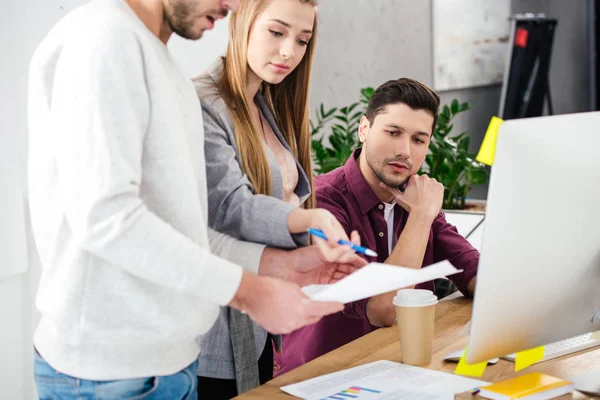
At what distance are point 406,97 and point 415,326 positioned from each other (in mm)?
799

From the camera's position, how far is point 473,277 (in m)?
1.98

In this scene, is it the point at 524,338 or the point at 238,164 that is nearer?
the point at 524,338

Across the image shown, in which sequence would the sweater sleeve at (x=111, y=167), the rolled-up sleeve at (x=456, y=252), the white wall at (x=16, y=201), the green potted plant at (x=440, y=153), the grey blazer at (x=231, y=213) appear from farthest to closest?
the green potted plant at (x=440, y=153) < the white wall at (x=16, y=201) < the rolled-up sleeve at (x=456, y=252) < the grey blazer at (x=231, y=213) < the sweater sleeve at (x=111, y=167)

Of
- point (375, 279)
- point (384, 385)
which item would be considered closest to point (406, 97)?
point (384, 385)

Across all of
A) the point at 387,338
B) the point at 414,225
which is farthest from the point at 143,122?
the point at 414,225

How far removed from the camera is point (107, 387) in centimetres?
108

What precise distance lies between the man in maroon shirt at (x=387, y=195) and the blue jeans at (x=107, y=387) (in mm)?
736

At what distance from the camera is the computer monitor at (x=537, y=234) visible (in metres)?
1.07

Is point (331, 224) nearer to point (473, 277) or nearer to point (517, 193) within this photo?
point (517, 193)

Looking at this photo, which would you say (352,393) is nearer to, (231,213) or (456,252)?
(231,213)

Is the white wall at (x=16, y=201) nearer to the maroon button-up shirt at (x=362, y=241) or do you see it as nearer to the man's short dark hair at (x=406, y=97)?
the maroon button-up shirt at (x=362, y=241)

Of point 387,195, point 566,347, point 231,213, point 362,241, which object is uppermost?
point 231,213

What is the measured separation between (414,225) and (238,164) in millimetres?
574

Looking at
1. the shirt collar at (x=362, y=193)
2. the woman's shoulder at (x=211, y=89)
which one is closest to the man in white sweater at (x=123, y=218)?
the woman's shoulder at (x=211, y=89)
